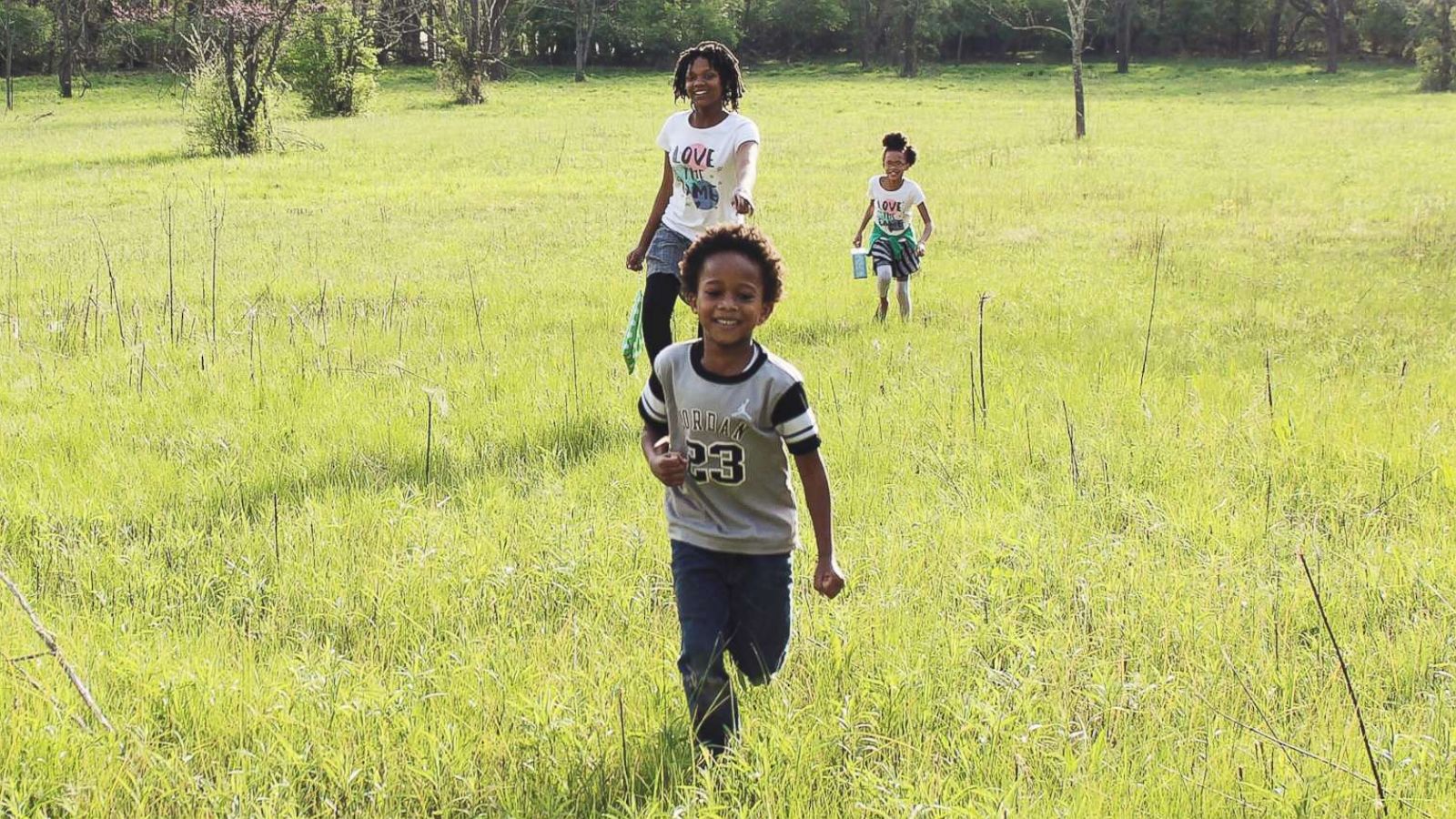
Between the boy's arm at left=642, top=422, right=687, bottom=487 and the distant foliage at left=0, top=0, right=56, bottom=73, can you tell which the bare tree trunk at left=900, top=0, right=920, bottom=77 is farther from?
the boy's arm at left=642, top=422, right=687, bottom=487

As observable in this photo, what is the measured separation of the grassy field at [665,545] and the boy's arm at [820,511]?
1.46 feet

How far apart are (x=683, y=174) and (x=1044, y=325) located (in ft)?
11.6

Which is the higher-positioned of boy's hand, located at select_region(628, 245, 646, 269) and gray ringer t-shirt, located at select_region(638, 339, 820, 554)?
boy's hand, located at select_region(628, 245, 646, 269)

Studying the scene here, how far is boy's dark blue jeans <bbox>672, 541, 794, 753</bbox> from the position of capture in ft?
9.89

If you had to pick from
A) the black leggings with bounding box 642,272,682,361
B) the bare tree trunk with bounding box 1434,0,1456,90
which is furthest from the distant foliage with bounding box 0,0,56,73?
the bare tree trunk with bounding box 1434,0,1456,90

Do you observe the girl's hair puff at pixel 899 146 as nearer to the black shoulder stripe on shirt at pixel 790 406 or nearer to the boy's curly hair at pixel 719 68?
the boy's curly hair at pixel 719 68

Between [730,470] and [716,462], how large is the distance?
1.6 inches

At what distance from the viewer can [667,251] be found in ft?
20.5

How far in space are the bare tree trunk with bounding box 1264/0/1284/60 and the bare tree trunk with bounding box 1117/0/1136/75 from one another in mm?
8275

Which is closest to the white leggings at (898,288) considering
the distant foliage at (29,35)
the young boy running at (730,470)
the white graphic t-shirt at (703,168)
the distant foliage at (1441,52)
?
the white graphic t-shirt at (703,168)

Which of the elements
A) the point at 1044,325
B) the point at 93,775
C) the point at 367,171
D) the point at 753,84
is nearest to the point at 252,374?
the point at 93,775

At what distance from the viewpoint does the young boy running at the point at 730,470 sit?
9.79 ft

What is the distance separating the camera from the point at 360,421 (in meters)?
5.98

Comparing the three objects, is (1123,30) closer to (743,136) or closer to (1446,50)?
(1446,50)
